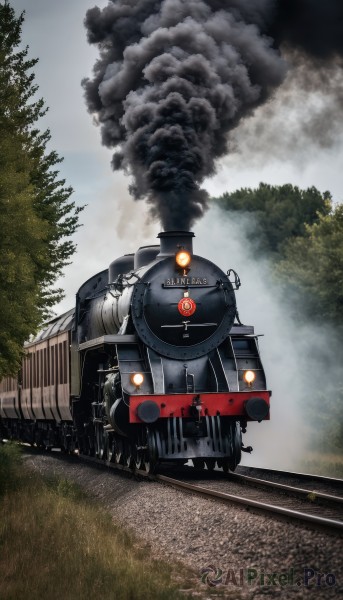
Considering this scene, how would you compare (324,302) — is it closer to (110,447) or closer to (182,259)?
(110,447)

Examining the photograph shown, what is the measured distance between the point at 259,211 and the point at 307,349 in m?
33.1

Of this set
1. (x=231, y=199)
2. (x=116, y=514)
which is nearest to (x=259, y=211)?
(x=231, y=199)

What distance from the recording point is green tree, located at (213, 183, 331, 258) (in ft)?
190

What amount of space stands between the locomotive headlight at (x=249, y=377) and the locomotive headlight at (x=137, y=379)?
1696 mm

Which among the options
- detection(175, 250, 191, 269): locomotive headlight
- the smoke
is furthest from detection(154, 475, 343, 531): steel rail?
the smoke

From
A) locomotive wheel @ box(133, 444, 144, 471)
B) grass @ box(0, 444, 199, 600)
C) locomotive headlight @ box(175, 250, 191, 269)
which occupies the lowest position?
grass @ box(0, 444, 199, 600)

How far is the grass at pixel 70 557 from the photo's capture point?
23.1 feet

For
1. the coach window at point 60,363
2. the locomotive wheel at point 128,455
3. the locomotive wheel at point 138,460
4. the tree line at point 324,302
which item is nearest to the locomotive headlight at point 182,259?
the locomotive wheel at point 138,460

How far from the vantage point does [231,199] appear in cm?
6444

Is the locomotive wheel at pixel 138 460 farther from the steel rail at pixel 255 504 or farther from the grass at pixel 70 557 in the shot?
the grass at pixel 70 557

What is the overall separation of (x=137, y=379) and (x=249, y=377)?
6.05 feet

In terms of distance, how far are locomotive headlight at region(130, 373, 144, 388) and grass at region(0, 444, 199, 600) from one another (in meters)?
2.12

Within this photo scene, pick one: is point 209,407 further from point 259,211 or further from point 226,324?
point 259,211

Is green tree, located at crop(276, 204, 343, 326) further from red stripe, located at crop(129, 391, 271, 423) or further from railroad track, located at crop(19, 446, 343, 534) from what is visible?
red stripe, located at crop(129, 391, 271, 423)
